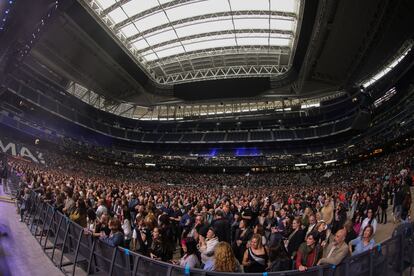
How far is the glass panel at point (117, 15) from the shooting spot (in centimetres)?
3188

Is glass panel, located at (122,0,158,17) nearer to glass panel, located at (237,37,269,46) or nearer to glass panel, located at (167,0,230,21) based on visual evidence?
glass panel, located at (167,0,230,21)

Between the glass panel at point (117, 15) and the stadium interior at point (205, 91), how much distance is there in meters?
0.16

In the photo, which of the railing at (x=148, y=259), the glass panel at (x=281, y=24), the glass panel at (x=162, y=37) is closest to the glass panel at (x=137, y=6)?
the glass panel at (x=162, y=37)

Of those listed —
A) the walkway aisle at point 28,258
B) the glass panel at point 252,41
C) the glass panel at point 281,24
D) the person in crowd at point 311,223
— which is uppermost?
the glass panel at point 252,41

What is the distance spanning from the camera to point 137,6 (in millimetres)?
31312

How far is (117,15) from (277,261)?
33.5m

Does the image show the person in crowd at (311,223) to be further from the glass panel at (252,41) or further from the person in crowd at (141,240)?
the glass panel at (252,41)

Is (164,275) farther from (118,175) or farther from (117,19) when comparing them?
(118,175)

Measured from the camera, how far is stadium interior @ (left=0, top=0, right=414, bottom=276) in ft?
19.3

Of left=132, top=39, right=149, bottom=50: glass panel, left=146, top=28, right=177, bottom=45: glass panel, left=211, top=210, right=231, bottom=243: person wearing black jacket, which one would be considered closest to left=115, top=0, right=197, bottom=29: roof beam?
left=146, top=28, right=177, bottom=45: glass panel

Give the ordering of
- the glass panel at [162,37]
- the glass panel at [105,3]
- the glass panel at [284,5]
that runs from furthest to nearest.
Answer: the glass panel at [162,37] < the glass panel at [105,3] < the glass panel at [284,5]

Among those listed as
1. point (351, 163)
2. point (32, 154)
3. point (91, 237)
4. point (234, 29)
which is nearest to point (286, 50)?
point (234, 29)

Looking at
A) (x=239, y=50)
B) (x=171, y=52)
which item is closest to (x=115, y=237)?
(x=239, y=50)

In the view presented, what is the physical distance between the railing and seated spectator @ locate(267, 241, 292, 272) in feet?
1.78
